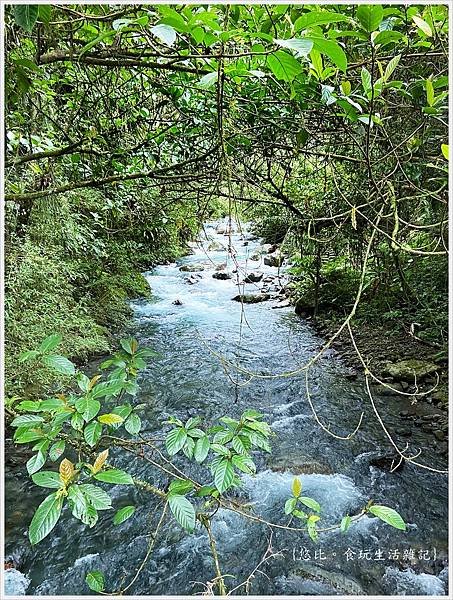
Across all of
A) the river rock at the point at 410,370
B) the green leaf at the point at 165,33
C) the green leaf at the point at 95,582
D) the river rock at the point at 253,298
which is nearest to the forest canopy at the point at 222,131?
the green leaf at the point at 165,33

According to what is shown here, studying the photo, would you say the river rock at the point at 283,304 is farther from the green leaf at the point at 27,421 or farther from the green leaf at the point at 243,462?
the green leaf at the point at 27,421

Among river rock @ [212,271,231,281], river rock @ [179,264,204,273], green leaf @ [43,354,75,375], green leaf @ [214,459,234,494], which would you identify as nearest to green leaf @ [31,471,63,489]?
green leaf @ [43,354,75,375]

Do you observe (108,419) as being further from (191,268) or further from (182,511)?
(191,268)

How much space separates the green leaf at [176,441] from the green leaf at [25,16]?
1091 millimetres

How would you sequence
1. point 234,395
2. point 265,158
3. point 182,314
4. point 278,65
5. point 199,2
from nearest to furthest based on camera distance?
point 278,65 < point 199,2 < point 265,158 < point 234,395 < point 182,314

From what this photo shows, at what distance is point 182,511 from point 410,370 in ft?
11.3

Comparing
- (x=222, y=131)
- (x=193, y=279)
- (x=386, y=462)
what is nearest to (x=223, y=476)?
(x=222, y=131)

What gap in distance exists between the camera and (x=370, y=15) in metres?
1.06

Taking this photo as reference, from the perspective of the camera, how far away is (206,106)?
2252mm

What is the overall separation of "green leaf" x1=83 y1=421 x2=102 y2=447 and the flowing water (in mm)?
633

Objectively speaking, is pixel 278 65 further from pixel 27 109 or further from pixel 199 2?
pixel 27 109

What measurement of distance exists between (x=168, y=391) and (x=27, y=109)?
272 cm

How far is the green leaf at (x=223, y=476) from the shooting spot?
47.4 inches

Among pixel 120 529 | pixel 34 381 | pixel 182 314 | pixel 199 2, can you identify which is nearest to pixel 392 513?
pixel 199 2
